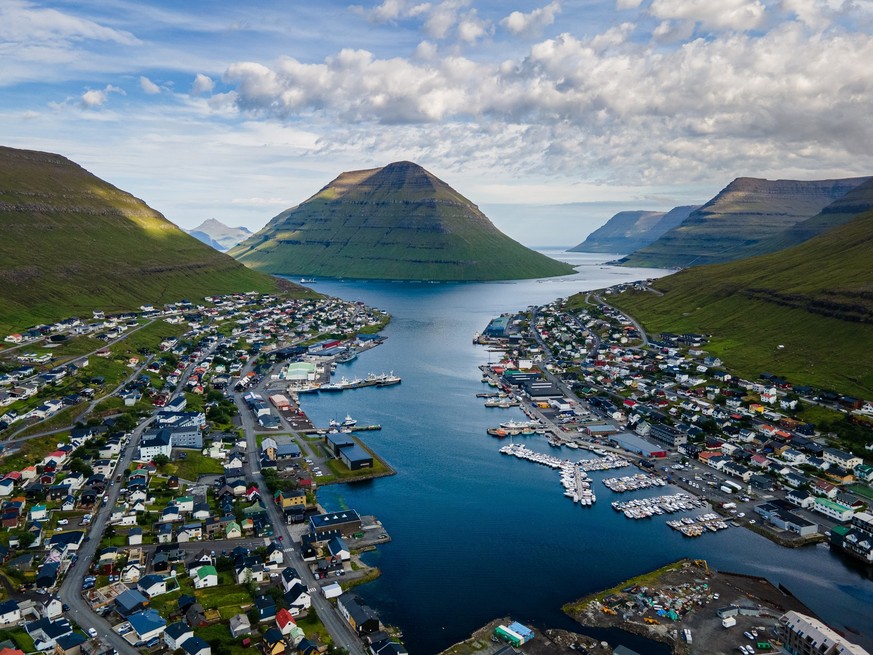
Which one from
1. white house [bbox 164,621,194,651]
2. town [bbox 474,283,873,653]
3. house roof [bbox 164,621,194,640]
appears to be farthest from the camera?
town [bbox 474,283,873,653]

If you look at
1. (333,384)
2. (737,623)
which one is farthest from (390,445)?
(737,623)

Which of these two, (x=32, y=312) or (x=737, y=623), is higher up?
(x=32, y=312)

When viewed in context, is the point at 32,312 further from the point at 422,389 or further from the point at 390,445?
the point at 390,445

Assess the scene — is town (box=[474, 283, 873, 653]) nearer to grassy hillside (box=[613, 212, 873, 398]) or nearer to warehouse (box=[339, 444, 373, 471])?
grassy hillside (box=[613, 212, 873, 398])

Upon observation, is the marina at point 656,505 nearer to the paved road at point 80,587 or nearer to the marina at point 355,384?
the paved road at point 80,587

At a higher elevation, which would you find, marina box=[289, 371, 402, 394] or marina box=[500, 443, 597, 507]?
marina box=[289, 371, 402, 394]

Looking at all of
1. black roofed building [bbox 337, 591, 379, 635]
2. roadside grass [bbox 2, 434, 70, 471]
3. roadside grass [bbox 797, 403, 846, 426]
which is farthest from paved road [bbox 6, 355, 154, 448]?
roadside grass [bbox 797, 403, 846, 426]

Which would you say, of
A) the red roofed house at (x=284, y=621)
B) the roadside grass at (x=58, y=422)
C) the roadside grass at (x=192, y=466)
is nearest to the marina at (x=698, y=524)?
the red roofed house at (x=284, y=621)
